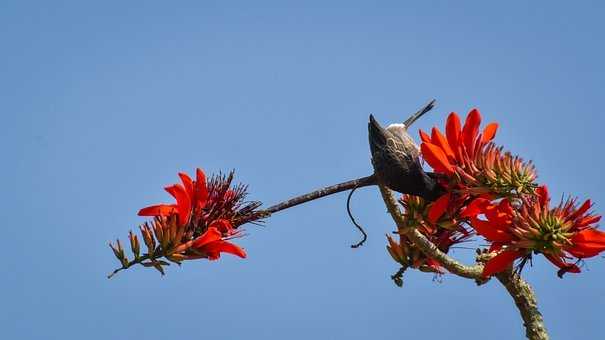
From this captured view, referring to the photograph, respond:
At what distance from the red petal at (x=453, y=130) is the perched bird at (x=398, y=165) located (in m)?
0.12

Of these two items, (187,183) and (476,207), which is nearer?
(476,207)

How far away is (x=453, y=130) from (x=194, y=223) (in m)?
0.95

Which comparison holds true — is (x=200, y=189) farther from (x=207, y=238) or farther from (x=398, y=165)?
(x=398, y=165)

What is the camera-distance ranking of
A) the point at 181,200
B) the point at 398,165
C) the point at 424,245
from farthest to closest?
1. the point at 424,245
2. the point at 181,200
3. the point at 398,165

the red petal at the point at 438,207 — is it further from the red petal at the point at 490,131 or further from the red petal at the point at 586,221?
the red petal at the point at 586,221

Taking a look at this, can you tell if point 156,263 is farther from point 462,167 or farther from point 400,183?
point 462,167

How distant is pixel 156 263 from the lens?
265cm

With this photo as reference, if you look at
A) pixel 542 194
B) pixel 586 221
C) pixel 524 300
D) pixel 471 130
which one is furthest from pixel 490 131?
pixel 524 300

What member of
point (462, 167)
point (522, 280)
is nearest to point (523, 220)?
point (462, 167)

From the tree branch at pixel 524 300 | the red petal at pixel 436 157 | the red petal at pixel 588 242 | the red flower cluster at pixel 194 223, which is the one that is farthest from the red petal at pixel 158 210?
the red petal at pixel 588 242

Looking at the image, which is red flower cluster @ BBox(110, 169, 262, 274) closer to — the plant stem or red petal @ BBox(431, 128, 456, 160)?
the plant stem

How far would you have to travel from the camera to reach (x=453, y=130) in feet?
8.77

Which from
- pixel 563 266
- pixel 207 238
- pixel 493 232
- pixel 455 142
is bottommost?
pixel 563 266

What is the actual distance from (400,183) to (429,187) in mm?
99
